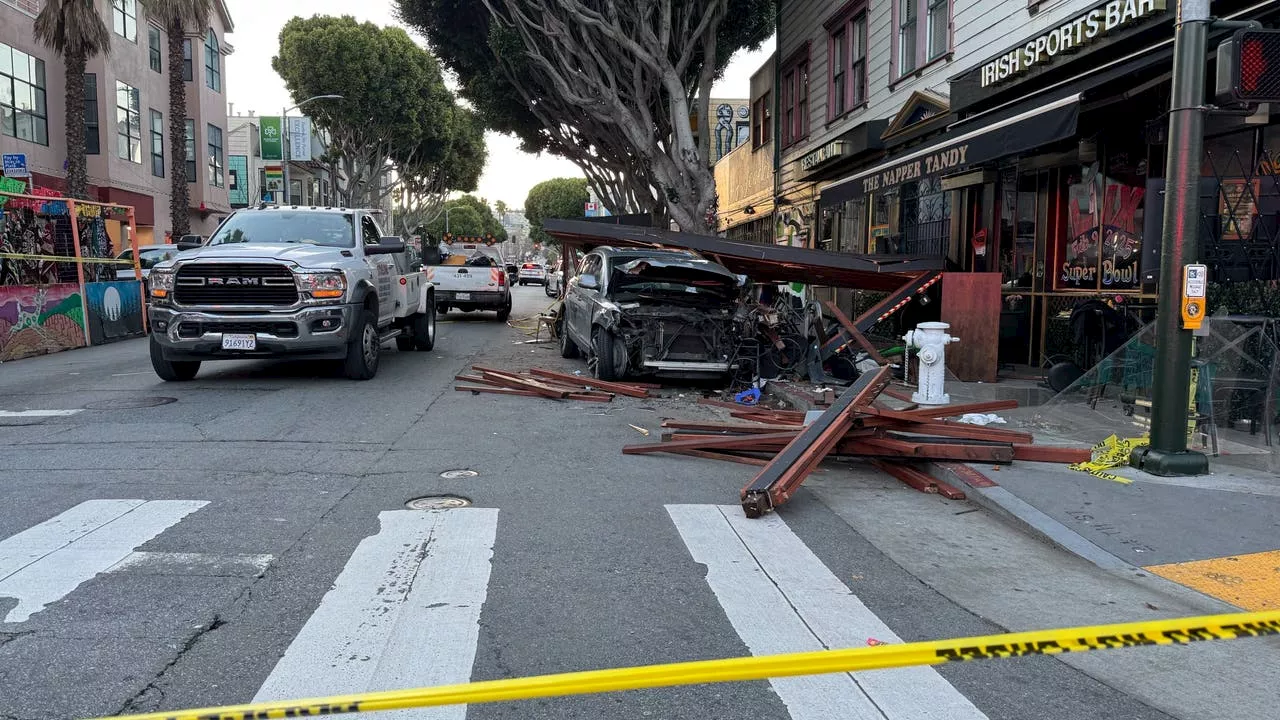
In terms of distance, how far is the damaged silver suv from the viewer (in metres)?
11.6

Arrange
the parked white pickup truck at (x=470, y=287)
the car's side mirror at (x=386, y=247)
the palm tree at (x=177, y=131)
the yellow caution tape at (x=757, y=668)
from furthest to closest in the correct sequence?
1. the palm tree at (x=177, y=131)
2. the parked white pickup truck at (x=470, y=287)
3. the car's side mirror at (x=386, y=247)
4. the yellow caution tape at (x=757, y=668)

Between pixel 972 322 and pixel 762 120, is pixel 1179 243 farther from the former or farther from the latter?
pixel 762 120

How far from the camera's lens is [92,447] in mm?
7504

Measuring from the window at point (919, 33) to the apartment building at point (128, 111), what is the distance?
20131mm

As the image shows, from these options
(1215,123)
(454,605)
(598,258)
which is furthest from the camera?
(598,258)

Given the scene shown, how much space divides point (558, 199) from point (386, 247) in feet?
271

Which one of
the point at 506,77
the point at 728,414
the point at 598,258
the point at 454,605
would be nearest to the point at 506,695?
the point at 454,605

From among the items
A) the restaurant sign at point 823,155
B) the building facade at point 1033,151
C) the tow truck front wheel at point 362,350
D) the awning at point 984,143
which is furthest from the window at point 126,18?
the awning at point 984,143

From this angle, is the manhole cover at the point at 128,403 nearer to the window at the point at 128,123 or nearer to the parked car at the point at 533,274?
the window at the point at 128,123

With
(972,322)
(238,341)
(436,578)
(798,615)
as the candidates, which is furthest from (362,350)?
(798,615)

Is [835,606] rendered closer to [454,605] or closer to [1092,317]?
[454,605]

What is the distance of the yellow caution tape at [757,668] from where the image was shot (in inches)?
85.0

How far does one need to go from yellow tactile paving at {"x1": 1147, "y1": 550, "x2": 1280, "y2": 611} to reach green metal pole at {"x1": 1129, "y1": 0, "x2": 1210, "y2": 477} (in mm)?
1693

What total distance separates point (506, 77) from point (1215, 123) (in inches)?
737
